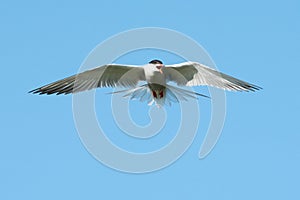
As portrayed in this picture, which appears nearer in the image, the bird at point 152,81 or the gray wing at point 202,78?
the bird at point 152,81

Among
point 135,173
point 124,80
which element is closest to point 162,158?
point 135,173

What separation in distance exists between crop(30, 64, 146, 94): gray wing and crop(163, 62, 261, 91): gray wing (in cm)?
80

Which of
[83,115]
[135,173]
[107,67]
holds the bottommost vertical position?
[135,173]

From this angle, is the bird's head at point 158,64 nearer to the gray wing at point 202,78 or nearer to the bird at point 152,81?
the bird at point 152,81

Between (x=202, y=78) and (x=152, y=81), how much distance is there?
1505 mm

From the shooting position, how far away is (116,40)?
17.5 m

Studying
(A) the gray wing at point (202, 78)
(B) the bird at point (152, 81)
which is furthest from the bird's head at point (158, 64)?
(A) the gray wing at point (202, 78)

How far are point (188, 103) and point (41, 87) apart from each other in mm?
3354

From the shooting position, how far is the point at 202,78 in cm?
1873

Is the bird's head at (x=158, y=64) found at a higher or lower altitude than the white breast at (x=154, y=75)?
higher

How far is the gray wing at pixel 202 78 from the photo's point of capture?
18.3 metres

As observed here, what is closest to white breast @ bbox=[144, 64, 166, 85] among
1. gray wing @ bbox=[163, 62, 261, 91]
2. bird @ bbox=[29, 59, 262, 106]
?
bird @ bbox=[29, 59, 262, 106]

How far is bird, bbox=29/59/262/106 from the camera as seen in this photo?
1759 centimetres

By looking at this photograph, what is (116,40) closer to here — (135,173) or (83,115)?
(83,115)
